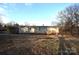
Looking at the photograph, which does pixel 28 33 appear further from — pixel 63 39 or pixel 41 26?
pixel 63 39

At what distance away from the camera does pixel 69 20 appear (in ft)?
7.63

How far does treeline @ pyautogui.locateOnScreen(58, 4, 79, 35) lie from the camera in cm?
231

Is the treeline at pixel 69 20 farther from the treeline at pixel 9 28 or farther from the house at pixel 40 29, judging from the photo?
the treeline at pixel 9 28

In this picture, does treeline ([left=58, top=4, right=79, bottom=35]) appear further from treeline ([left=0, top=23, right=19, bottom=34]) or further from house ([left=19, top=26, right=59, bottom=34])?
treeline ([left=0, top=23, right=19, bottom=34])

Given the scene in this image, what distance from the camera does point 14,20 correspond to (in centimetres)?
231

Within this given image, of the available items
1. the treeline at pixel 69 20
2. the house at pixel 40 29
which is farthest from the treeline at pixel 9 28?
the treeline at pixel 69 20

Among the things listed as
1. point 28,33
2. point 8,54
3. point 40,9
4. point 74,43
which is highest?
point 40,9

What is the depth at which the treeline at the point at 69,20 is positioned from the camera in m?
2.31

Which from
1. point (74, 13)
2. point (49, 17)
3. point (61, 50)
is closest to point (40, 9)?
point (49, 17)

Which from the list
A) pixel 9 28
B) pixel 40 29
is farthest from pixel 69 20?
pixel 9 28

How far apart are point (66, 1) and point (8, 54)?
1105 mm

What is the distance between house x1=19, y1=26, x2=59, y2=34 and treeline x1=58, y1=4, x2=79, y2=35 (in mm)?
97

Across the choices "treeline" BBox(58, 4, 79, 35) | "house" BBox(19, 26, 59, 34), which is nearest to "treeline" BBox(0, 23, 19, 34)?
"house" BBox(19, 26, 59, 34)

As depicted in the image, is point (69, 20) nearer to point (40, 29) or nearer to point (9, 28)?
point (40, 29)
